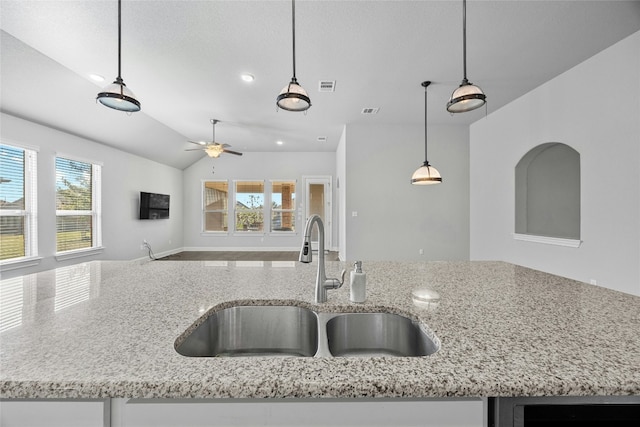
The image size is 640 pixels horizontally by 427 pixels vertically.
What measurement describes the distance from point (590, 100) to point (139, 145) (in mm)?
7472

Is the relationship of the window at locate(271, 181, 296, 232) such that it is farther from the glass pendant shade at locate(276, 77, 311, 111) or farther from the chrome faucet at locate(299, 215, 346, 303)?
the chrome faucet at locate(299, 215, 346, 303)

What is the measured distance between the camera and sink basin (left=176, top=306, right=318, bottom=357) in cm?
109

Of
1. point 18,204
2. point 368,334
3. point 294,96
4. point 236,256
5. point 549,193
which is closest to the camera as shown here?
point 368,334

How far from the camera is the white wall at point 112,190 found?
13.5 ft

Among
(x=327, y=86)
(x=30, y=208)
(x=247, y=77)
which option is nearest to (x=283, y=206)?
(x=327, y=86)

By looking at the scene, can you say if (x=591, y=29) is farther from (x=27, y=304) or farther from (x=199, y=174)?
(x=199, y=174)

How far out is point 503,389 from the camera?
0.56m

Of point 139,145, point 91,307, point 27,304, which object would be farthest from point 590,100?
point 139,145

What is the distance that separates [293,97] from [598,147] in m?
3.50

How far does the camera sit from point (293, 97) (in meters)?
1.96

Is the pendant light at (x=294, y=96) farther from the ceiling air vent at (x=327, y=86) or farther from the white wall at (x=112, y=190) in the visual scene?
the white wall at (x=112, y=190)

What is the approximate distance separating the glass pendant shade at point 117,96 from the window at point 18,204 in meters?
3.09

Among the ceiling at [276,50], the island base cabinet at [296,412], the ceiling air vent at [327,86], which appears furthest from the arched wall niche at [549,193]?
the island base cabinet at [296,412]

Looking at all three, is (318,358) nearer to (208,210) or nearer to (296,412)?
(296,412)
